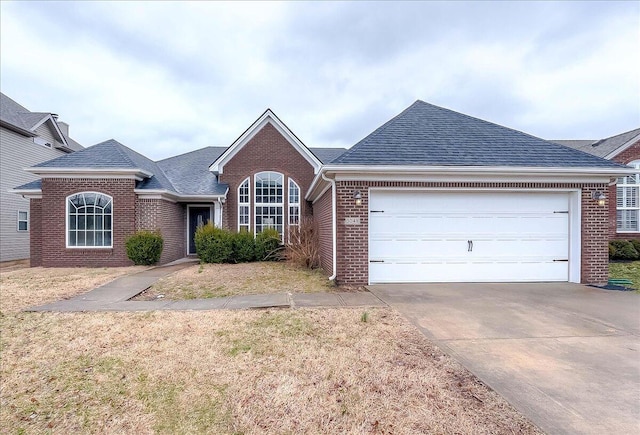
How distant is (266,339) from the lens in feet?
14.5

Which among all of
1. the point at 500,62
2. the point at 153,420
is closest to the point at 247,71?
the point at 500,62

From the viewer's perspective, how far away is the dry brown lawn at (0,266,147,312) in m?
6.75

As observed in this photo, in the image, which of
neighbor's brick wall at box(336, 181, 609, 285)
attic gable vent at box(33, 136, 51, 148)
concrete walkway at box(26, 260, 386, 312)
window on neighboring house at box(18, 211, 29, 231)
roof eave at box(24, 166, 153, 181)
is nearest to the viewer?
concrete walkway at box(26, 260, 386, 312)

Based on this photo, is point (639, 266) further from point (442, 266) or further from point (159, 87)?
point (159, 87)

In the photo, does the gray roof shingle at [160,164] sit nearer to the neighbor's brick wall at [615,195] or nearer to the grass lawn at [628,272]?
the grass lawn at [628,272]

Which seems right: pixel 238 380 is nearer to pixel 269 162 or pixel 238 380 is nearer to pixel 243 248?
pixel 243 248

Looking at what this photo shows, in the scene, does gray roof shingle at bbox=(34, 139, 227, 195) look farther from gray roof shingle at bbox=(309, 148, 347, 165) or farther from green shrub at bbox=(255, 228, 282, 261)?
gray roof shingle at bbox=(309, 148, 347, 165)

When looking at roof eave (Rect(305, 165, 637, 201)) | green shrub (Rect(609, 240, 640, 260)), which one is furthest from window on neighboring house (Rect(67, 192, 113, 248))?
green shrub (Rect(609, 240, 640, 260))

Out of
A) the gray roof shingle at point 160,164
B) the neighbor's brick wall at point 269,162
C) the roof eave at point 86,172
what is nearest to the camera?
the roof eave at point 86,172

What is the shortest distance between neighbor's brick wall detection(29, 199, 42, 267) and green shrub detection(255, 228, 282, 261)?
9145mm

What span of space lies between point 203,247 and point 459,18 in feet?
42.5

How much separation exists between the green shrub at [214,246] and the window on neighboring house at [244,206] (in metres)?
3.28

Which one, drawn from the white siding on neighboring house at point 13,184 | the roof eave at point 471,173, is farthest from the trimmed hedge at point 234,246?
the white siding on neighboring house at point 13,184

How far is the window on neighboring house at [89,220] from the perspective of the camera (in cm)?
1253
